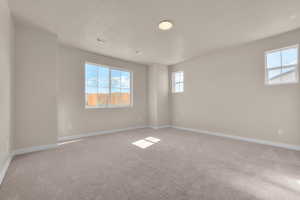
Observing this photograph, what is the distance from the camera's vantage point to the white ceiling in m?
2.19

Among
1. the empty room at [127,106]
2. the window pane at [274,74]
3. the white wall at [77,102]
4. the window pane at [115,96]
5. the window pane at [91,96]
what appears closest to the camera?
the empty room at [127,106]

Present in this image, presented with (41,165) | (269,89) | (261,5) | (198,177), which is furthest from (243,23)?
(41,165)

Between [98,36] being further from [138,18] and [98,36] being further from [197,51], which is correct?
[197,51]

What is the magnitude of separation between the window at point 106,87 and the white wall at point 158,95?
97cm

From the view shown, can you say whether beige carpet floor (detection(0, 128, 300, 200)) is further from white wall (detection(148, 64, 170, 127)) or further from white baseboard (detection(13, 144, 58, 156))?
white wall (detection(148, 64, 170, 127))

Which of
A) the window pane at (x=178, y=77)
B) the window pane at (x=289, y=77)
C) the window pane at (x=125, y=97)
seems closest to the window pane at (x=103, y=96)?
the window pane at (x=125, y=97)

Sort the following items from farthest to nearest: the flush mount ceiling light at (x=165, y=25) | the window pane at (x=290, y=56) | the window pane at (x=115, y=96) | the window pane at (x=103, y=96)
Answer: the window pane at (x=115, y=96) → the window pane at (x=103, y=96) → the window pane at (x=290, y=56) → the flush mount ceiling light at (x=165, y=25)

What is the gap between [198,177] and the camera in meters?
1.85

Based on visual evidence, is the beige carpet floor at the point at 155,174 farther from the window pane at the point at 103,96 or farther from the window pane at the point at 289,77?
the window pane at the point at 103,96

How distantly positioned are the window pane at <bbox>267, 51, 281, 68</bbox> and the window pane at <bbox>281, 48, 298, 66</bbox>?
0.09m

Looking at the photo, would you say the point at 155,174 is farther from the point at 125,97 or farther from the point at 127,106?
the point at 125,97

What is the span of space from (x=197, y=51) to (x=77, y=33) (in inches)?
140

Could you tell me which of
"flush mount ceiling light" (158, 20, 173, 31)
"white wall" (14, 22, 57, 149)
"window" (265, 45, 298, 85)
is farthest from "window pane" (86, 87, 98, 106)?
"window" (265, 45, 298, 85)

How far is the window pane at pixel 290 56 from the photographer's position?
3.02 m
